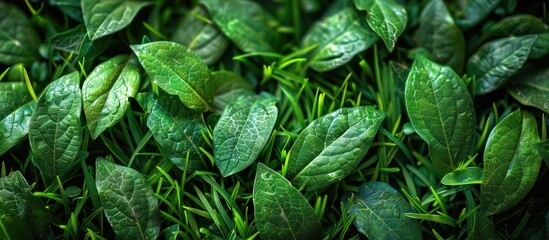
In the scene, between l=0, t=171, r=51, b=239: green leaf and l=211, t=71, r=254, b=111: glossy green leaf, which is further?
l=211, t=71, r=254, b=111: glossy green leaf

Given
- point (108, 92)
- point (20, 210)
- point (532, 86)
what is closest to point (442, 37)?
point (532, 86)

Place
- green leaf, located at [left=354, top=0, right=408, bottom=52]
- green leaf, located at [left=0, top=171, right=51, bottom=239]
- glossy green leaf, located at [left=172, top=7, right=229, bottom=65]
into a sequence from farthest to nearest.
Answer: glossy green leaf, located at [left=172, top=7, right=229, bottom=65], green leaf, located at [left=354, top=0, right=408, bottom=52], green leaf, located at [left=0, top=171, right=51, bottom=239]

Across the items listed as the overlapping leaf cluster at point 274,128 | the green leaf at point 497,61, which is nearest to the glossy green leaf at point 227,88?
the overlapping leaf cluster at point 274,128

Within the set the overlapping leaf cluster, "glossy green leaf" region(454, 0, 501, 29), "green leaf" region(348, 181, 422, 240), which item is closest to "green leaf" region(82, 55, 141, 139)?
the overlapping leaf cluster

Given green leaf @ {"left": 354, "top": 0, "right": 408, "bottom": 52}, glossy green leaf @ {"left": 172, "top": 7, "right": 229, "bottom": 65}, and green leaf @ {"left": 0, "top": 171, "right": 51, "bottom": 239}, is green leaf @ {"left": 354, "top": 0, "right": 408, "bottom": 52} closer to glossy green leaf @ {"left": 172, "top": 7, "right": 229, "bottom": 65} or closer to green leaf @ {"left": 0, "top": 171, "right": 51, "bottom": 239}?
glossy green leaf @ {"left": 172, "top": 7, "right": 229, "bottom": 65}

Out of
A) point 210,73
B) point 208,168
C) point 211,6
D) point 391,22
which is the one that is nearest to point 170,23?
point 211,6

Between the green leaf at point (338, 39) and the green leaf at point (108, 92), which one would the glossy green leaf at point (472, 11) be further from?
the green leaf at point (108, 92)
